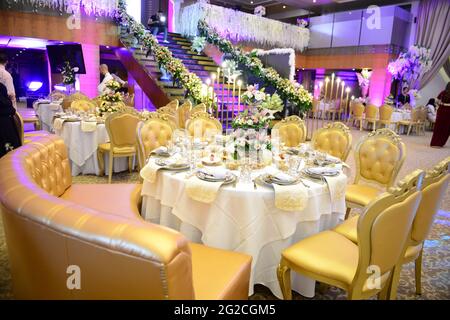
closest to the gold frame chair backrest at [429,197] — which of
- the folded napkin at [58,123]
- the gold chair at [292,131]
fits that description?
the gold chair at [292,131]

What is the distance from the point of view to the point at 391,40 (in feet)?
42.0

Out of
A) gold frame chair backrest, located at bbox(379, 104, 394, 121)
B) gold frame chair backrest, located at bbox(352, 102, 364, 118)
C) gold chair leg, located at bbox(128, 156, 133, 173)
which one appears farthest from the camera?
gold frame chair backrest, located at bbox(352, 102, 364, 118)

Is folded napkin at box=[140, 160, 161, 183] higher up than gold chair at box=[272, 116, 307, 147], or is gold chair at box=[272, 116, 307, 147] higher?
gold chair at box=[272, 116, 307, 147]

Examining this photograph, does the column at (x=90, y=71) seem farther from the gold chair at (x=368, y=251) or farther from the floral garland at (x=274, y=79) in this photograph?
the gold chair at (x=368, y=251)

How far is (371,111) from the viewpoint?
11.5 m

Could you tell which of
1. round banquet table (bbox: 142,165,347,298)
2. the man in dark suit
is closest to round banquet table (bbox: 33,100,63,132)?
the man in dark suit

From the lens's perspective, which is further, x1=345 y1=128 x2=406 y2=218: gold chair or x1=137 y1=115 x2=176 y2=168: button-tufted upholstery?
x1=137 y1=115 x2=176 y2=168: button-tufted upholstery

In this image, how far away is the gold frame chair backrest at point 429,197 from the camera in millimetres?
1897

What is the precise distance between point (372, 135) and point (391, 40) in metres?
11.4

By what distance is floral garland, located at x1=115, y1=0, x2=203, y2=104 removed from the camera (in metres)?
7.96

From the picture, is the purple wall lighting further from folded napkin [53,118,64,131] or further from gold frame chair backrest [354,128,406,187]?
gold frame chair backrest [354,128,406,187]

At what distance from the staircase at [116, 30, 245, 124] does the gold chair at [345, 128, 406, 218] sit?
13.8 ft

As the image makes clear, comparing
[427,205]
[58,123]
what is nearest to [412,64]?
[58,123]

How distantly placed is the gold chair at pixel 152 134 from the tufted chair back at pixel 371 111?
9480 mm
